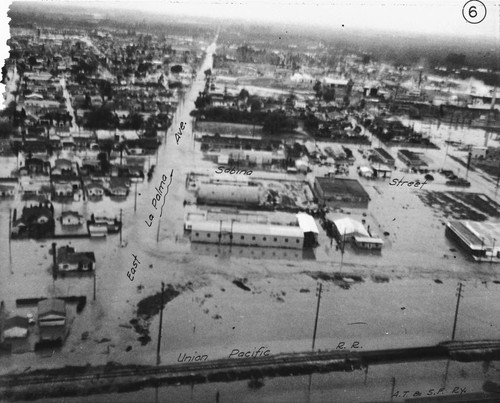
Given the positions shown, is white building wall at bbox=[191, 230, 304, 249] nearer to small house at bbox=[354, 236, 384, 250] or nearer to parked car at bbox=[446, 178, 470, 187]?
small house at bbox=[354, 236, 384, 250]

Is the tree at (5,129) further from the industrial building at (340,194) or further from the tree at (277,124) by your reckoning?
the industrial building at (340,194)

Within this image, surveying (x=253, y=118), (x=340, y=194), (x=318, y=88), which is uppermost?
(x=318, y=88)

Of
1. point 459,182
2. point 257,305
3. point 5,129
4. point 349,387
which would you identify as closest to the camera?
point 349,387

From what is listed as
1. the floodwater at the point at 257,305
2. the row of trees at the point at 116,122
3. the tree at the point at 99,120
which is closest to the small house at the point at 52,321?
the floodwater at the point at 257,305

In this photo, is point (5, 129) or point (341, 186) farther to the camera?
point (5, 129)

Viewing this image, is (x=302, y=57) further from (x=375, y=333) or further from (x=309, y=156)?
(x=375, y=333)

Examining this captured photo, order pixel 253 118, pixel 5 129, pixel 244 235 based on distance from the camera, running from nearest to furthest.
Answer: pixel 244 235 → pixel 5 129 → pixel 253 118

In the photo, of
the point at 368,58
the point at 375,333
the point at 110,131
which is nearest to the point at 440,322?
the point at 375,333

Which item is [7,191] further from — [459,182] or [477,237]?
[459,182]

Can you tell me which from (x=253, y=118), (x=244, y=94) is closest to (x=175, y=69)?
(x=244, y=94)
